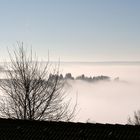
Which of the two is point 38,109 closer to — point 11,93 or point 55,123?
point 11,93

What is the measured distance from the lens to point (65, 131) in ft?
58.2

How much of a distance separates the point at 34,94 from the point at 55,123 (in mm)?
10518

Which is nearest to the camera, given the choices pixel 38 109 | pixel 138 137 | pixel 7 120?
pixel 138 137

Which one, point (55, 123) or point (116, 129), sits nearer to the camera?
point (116, 129)

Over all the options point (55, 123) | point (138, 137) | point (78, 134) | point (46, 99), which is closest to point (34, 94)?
point (46, 99)

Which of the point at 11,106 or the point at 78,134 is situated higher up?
the point at 78,134

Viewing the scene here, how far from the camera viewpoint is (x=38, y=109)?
2873 centimetres

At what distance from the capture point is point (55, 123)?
18828 mm

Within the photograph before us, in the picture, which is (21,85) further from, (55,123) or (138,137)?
(138,137)

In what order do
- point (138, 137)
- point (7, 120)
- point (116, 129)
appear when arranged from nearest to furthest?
point (138, 137)
point (116, 129)
point (7, 120)

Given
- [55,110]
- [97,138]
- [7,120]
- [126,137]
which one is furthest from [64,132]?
[55,110]

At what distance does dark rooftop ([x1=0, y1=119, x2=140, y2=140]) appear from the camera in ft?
54.4

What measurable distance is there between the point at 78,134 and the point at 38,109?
11942mm

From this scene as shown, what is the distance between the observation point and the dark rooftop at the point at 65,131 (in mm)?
16578
